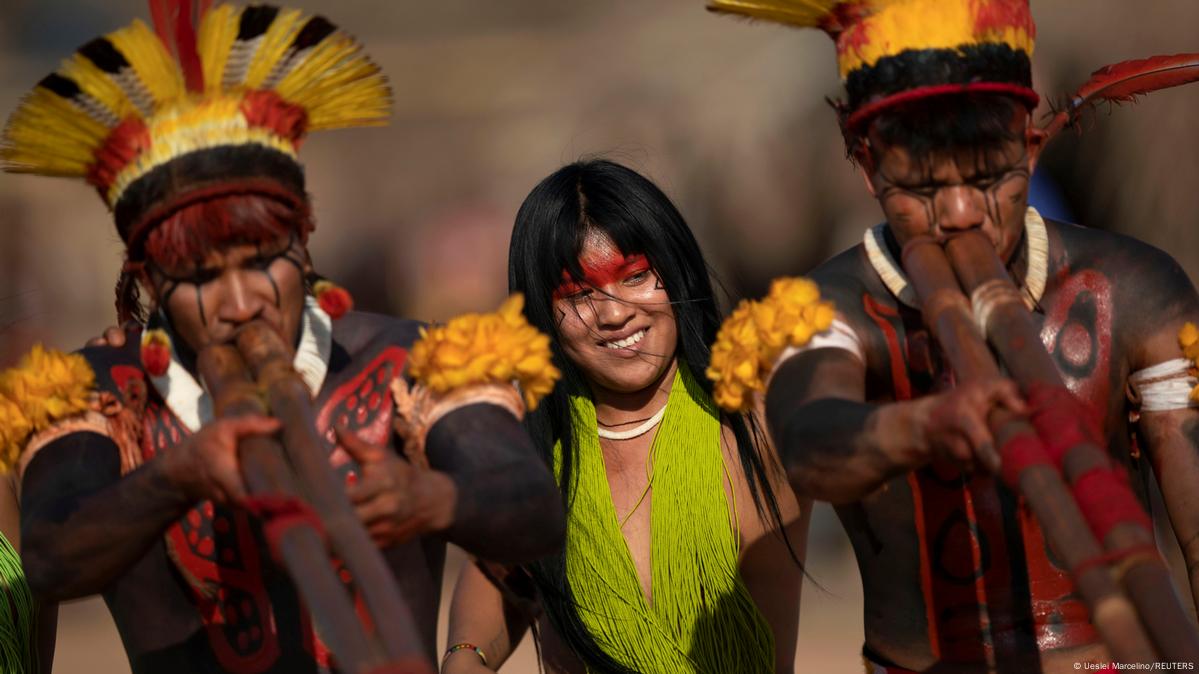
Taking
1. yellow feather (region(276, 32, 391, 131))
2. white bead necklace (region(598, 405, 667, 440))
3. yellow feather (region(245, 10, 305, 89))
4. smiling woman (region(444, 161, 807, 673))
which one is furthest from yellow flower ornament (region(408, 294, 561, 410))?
white bead necklace (region(598, 405, 667, 440))

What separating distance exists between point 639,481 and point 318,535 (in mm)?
1704

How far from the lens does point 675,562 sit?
391cm

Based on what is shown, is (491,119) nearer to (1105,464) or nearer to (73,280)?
(73,280)

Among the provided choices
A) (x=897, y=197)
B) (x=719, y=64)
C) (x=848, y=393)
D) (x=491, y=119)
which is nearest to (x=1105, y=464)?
(x=848, y=393)

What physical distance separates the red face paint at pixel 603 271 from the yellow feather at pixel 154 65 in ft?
3.99

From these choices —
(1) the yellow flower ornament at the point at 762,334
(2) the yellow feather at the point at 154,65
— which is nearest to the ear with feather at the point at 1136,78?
(1) the yellow flower ornament at the point at 762,334

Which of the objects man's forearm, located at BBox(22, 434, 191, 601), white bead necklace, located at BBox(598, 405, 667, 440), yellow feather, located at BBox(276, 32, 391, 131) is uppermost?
yellow feather, located at BBox(276, 32, 391, 131)

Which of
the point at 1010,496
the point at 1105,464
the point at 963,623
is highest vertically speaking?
the point at 1105,464

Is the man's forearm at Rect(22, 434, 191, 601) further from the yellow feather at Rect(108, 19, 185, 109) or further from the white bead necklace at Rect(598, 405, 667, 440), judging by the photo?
the white bead necklace at Rect(598, 405, 667, 440)

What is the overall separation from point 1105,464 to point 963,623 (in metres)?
0.92

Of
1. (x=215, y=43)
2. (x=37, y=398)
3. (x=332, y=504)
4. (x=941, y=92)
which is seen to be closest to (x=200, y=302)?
(x=37, y=398)

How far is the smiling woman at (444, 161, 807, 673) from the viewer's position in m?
3.87

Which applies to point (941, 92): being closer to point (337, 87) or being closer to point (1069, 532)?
point (1069, 532)

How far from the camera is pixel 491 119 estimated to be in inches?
389
